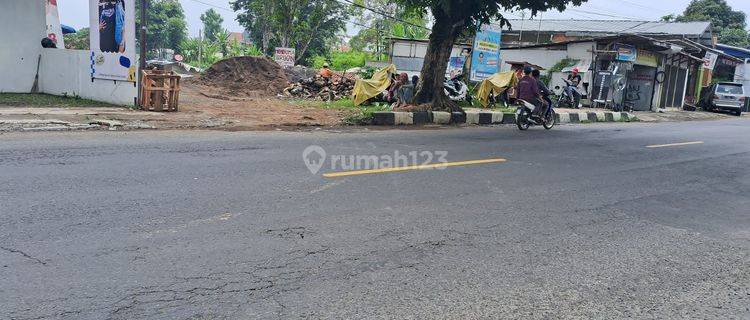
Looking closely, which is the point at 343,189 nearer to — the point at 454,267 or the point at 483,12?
the point at 454,267

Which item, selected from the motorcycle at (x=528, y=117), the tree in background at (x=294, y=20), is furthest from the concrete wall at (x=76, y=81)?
the tree in background at (x=294, y=20)

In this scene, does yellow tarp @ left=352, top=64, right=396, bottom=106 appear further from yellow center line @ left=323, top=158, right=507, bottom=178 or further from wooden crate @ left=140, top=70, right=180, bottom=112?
yellow center line @ left=323, top=158, right=507, bottom=178

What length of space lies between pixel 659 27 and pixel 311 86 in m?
32.2

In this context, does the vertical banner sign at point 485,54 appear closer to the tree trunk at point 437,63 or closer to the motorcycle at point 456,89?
the motorcycle at point 456,89

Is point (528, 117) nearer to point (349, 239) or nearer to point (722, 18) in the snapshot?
point (349, 239)

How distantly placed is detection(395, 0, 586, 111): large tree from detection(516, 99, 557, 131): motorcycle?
2.70 meters

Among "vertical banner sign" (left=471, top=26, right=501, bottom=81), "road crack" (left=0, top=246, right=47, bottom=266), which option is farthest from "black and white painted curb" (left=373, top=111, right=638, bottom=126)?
"road crack" (left=0, top=246, right=47, bottom=266)

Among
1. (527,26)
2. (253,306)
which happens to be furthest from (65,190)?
(527,26)

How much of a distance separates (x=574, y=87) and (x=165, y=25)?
59082 millimetres

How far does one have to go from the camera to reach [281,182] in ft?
21.4

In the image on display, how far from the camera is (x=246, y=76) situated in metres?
27.2

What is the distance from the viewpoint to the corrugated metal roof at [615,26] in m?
41.0

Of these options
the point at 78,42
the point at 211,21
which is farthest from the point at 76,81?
the point at 211,21

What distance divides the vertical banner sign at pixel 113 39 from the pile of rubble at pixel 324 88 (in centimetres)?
932
